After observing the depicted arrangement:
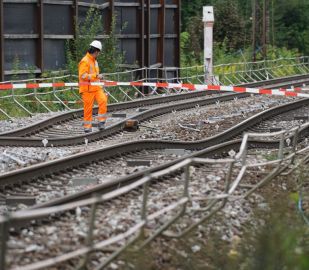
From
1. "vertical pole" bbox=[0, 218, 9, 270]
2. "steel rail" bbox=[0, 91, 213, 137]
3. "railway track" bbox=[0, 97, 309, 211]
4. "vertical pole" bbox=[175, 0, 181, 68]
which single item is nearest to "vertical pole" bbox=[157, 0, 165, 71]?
"vertical pole" bbox=[175, 0, 181, 68]

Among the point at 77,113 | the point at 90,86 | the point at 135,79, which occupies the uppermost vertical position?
the point at 90,86

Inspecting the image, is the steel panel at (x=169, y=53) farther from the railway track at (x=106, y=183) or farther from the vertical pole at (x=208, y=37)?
the railway track at (x=106, y=183)

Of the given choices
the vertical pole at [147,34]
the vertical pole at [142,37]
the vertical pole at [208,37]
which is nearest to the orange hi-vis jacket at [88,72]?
the vertical pole at [142,37]

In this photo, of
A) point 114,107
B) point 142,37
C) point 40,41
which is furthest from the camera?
point 142,37

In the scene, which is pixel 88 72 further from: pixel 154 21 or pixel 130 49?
pixel 154 21

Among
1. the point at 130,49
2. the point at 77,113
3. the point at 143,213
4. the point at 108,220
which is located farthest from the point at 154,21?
the point at 143,213

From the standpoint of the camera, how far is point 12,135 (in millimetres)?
16266

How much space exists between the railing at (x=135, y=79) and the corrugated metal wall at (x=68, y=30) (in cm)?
74

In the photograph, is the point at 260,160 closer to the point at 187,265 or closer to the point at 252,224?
the point at 252,224

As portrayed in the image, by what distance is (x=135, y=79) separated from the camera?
3048 centimetres

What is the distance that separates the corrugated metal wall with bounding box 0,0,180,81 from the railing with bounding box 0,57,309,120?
74 cm

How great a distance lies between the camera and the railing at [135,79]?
71.7ft

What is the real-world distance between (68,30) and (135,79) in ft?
10.7

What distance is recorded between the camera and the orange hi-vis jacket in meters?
17.8
